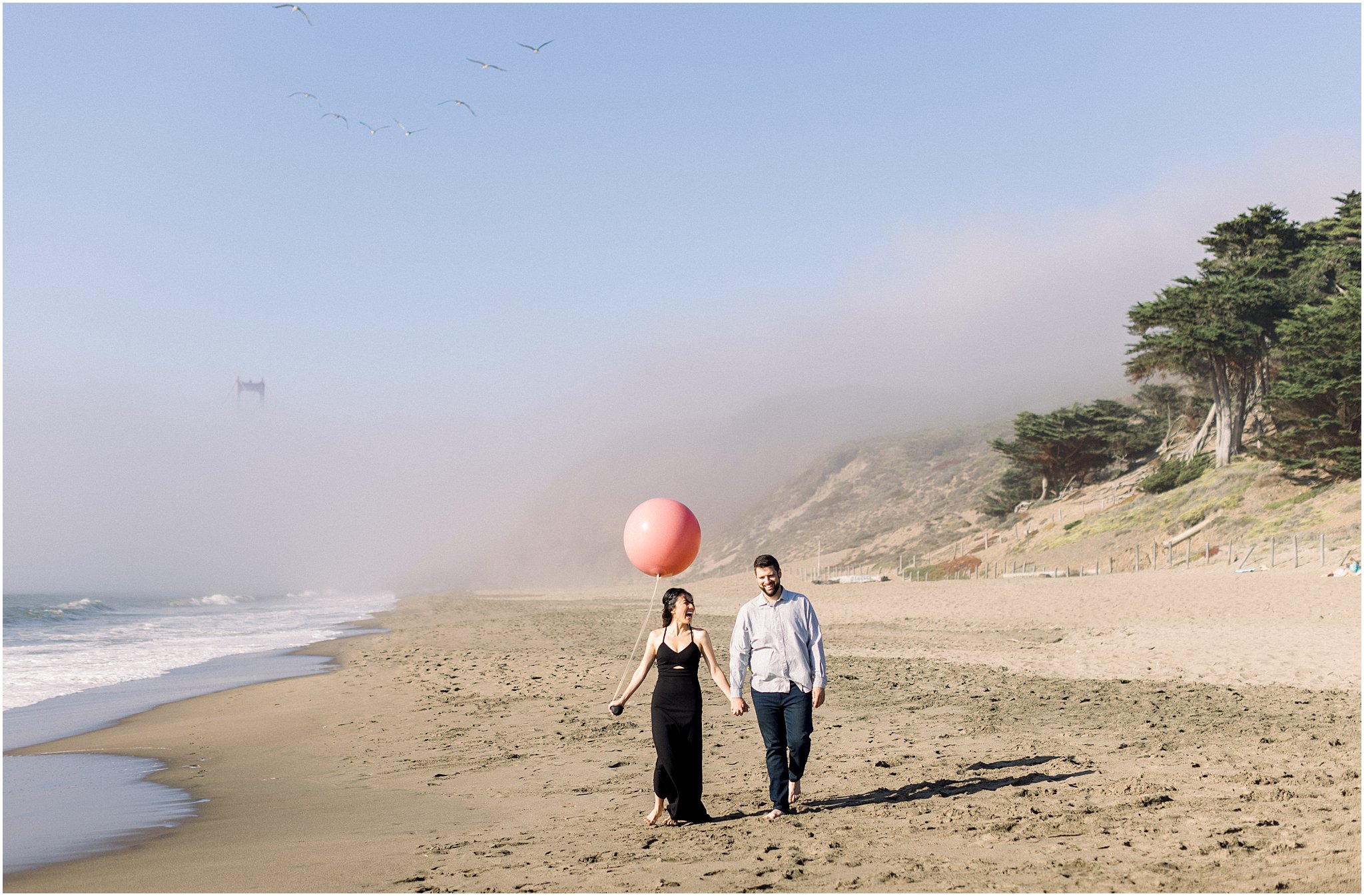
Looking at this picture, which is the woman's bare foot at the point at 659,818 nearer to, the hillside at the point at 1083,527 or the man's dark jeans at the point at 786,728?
the man's dark jeans at the point at 786,728

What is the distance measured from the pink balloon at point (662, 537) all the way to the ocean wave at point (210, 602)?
2417 inches

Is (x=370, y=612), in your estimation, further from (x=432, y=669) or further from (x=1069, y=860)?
(x=1069, y=860)

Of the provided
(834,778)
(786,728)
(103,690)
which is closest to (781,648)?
(786,728)

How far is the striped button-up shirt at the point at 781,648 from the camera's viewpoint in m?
6.30

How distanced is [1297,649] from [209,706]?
15.0 meters

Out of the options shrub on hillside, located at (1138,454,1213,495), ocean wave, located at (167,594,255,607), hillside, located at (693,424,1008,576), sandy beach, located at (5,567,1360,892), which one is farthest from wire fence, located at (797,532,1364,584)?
ocean wave, located at (167,594,255,607)

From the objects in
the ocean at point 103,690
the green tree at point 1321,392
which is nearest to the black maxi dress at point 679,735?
the ocean at point 103,690

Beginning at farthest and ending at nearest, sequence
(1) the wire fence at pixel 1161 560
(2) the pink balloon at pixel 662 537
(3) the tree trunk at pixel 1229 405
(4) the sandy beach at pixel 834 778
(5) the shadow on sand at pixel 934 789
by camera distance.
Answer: (3) the tree trunk at pixel 1229 405 < (1) the wire fence at pixel 1161 560 < (2) the pink balloon at pixel 662 537 < (5) the shadow on sand at pixel 934 789 < (4) the sandy beach at pixel 834 778

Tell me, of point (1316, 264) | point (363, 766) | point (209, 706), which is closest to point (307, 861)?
point (363, 766)

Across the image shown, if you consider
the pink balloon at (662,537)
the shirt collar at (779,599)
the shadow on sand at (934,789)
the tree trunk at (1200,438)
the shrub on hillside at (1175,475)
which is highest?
the tree trunk at (1200,438)

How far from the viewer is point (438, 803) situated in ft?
23.2

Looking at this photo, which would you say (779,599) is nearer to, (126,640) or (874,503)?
(126,640)

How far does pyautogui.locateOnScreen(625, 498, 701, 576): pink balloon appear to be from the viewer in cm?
731

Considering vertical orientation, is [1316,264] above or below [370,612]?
above
